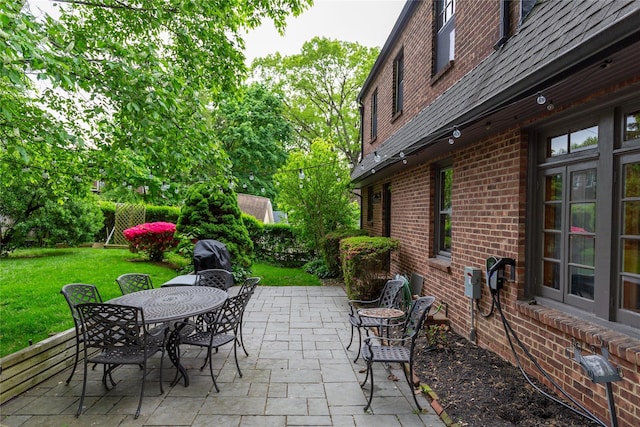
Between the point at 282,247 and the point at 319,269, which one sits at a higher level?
the point at 282,247

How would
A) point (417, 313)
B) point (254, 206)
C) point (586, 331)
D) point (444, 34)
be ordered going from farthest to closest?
point (254, 206)
point (444, 34)
point (417, 313)
point (586, 331)

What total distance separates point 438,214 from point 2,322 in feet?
21.9

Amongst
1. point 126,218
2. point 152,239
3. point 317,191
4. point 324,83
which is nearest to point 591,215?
point 317,191

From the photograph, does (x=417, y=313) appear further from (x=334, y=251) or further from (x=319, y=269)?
(x=319, y=269)

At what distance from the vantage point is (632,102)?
2.41m

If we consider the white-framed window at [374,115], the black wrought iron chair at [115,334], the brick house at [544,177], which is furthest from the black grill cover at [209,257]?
the white-framed window at [374,115]

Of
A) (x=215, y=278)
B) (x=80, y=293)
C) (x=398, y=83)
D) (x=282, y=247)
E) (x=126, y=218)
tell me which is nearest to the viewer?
(x=80, y=293)

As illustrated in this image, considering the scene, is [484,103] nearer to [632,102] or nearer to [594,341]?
[632,102]

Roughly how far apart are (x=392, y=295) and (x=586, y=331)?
7.63 ft

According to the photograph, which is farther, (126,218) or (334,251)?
(126,218)

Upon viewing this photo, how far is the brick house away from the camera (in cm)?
232

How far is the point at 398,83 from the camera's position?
8.38 meters

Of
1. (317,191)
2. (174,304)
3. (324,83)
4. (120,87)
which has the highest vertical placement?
(324,83)

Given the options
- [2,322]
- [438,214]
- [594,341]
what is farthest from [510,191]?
[2,322]
